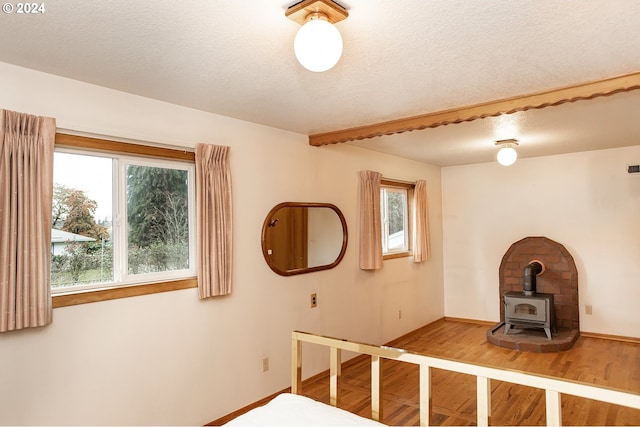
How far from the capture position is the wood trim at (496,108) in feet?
7.73

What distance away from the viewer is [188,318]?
2828 millimetres

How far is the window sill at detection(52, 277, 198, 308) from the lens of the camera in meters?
2.25

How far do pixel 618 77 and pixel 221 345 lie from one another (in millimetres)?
3160

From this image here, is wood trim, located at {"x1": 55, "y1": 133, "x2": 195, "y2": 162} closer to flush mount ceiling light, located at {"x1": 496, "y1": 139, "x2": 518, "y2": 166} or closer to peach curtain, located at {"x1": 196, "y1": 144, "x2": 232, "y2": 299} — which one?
peach curtain, located at {"x1": 196, "y1": 144, "x2": 232, "y2": 299}

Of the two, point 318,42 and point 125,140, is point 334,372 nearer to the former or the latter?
point 318,42

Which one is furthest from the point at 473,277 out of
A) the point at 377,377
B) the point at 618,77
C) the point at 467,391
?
the point at 377,377

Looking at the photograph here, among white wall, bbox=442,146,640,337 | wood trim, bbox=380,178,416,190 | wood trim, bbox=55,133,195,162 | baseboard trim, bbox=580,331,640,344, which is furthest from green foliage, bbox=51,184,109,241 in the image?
baseboard trim, bbox=580,331,640,344

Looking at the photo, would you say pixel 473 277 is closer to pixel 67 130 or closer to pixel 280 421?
pixel 280 421

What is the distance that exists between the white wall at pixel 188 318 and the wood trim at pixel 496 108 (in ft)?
2.06

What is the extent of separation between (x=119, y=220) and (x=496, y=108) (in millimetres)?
2668

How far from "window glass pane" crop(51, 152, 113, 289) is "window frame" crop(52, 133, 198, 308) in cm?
7

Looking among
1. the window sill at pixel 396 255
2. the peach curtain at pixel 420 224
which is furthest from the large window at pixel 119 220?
the peach curtain at pixel 420 224

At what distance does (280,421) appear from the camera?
172cm

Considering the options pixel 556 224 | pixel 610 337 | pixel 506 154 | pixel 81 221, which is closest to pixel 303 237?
pixel 81 221
